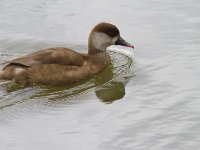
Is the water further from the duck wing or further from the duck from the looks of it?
the duck wing

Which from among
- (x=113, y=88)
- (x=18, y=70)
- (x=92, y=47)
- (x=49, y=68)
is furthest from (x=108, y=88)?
(x=18, y=70)

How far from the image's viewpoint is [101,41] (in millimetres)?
10492

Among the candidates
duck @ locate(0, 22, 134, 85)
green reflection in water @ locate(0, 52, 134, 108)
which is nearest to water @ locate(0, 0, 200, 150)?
green reflection in water @ locate(0, 52, 134, 108)

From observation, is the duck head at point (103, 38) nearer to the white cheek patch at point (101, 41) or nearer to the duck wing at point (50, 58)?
the white cheek patch at point (101, 41)

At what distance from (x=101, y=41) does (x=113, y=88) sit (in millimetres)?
1176

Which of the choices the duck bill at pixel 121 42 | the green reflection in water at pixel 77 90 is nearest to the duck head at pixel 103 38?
the duck bill at pixel 121 42

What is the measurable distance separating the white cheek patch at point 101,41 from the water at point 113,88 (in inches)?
14.4

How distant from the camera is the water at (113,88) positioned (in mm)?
7855

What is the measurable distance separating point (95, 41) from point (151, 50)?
94cm

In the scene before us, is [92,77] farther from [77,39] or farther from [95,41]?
[77,39]

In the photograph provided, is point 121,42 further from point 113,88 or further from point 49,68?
point 49,68

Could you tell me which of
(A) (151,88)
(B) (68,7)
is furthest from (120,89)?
(B) (68,7)

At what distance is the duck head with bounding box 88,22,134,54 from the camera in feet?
34.1

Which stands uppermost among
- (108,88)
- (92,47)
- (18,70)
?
(92,47)
